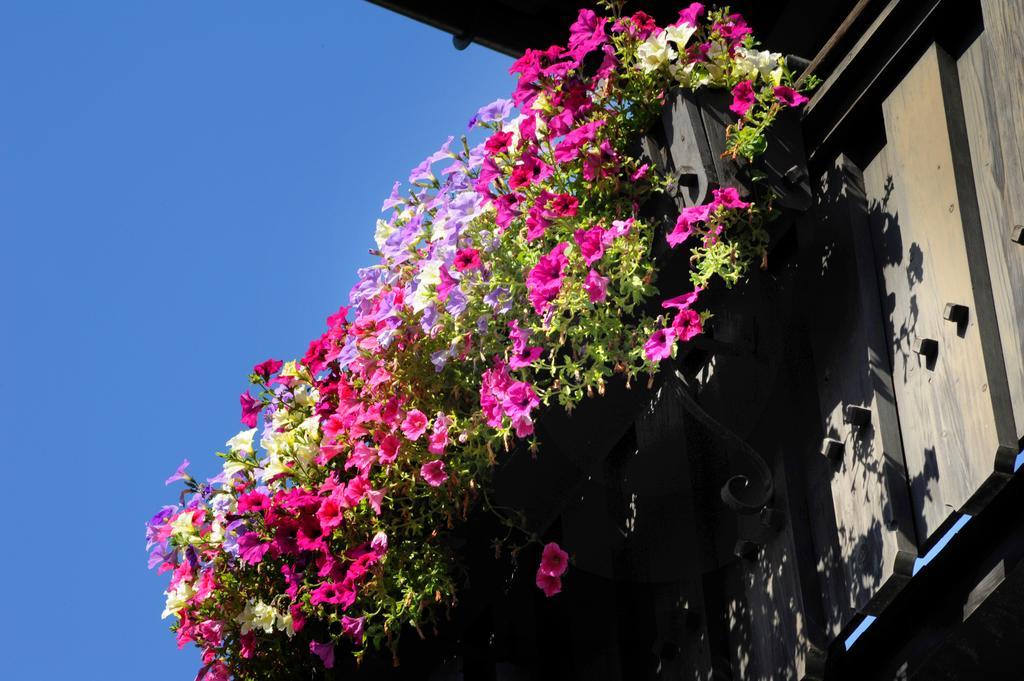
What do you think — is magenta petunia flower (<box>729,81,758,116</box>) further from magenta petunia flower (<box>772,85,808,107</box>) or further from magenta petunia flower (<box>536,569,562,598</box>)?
magenta petunia flower (<box>536,569,562,598</box>)

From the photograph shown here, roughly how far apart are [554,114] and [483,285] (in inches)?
14.9

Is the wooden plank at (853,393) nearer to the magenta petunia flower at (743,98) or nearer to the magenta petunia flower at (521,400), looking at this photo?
the magenta petunia flower at (743,98)

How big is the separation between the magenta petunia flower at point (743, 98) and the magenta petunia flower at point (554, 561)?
→ 2.94 ft

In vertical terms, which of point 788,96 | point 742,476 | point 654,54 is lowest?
point 742,476

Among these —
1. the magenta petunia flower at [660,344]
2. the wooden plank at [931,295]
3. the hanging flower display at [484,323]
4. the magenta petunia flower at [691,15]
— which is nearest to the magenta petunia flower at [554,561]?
the hanging flower display at [484,323]

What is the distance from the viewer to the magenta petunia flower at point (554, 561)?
8.55 ft

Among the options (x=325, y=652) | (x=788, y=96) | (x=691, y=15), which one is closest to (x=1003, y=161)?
(x=788, y=96)

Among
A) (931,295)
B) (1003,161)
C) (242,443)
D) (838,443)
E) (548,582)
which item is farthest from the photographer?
(242,443)

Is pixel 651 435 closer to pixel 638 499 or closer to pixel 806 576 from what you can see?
pixel 638 499

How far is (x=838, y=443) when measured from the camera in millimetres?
2490

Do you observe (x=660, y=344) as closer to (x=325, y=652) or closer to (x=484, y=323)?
(x=484, y=323)

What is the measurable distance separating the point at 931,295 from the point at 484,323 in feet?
2.75

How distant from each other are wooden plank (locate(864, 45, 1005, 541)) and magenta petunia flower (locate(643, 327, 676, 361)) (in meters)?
0.41

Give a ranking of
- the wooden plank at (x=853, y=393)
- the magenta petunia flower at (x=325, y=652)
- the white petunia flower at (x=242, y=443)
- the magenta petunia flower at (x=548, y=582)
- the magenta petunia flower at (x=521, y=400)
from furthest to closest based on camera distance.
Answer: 1. the white petunia flower at (x=242, y=443)
2. the magenta petunia flower at (x=325, y=652)
3. the magenta petunia flower at (x=548, y=582)
4. the magenta petunia flower at (x=521, y=400)
5. the wooden plank at (x=853, y=393)
